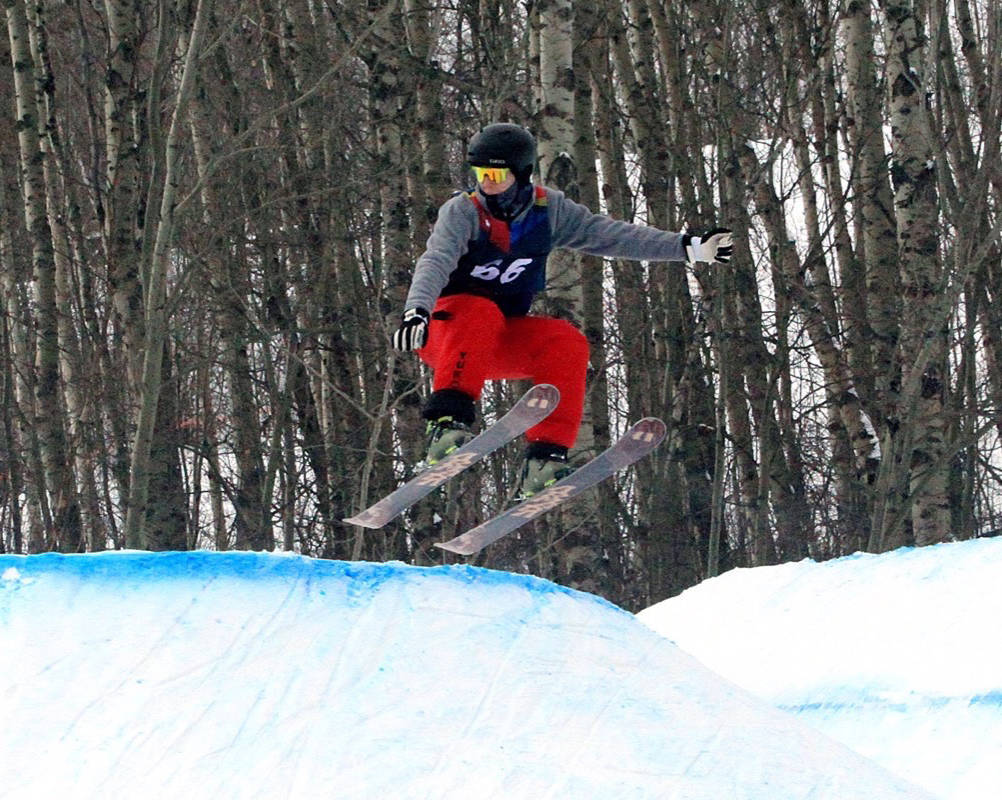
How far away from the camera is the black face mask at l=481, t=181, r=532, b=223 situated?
219 inches

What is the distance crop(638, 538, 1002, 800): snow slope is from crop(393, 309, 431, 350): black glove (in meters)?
2.45

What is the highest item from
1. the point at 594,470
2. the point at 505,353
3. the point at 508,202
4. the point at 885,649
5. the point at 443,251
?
the point at 508,202

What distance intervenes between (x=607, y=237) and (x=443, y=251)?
0.81m

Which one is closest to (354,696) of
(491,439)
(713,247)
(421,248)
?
(491,439)

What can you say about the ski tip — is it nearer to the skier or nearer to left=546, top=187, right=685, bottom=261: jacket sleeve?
the skier

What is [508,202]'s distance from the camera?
18.3 ft

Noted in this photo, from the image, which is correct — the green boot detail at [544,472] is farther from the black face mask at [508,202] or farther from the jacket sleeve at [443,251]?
the black face mask at [508,202]

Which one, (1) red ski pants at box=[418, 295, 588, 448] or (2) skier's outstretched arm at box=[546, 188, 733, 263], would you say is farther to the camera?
(2) skier's outstretched arm at box=[546, 188, 733, 263]

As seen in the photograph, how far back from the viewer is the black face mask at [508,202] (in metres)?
5.55

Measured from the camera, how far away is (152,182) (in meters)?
9.23

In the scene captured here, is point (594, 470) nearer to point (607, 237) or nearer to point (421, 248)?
point (607, 237)

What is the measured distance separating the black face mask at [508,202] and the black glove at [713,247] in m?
0.73

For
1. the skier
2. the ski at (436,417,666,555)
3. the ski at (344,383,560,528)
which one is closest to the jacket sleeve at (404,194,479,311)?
the skier

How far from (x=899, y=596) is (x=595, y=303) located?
19.7 ft
